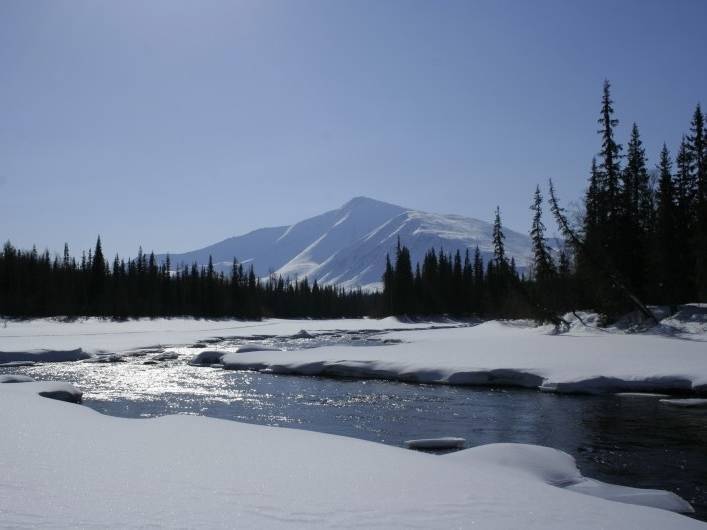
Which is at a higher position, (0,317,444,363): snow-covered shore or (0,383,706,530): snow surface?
(0,383,706,530): snow surface

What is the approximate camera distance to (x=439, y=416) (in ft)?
57.1

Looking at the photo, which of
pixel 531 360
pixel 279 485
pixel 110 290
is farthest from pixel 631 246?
pixel 110 290

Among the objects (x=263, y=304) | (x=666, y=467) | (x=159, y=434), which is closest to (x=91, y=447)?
(x=159, y=434)

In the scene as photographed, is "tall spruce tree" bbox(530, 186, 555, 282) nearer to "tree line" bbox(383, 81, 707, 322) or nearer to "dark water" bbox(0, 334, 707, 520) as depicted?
"tree line" bbox(383, 81, 707, 322)

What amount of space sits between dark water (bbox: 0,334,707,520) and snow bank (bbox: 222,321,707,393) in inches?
43.8

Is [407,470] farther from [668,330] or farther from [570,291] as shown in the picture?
[570,291]

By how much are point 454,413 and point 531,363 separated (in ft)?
28.5

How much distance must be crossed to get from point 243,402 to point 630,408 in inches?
Result: 495

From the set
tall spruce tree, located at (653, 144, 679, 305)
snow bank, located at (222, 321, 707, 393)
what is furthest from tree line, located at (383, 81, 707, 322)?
snow bank, located at (222, 321, 707, 393)

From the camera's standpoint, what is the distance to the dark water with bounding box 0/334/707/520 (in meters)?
12.0

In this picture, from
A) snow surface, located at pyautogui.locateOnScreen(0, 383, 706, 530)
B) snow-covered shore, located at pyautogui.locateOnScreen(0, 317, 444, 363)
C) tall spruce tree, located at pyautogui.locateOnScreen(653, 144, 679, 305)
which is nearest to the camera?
snow surface, located at pyautogui.locateOnScreen(0, 383, 706, 530)

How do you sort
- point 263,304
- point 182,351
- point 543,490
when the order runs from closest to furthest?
point 543,490 → point 182,351 → point 263,304

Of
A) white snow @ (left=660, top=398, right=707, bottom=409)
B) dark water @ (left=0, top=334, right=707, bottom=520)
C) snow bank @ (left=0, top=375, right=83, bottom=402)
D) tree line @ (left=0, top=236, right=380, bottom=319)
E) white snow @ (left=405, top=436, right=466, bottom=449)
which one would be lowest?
dark water @ (left=0, top=334, right=707, bottom=520)

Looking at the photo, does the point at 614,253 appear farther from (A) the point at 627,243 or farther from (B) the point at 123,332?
(B) the point at 123,332
